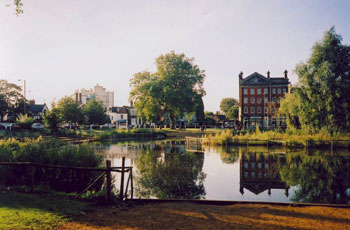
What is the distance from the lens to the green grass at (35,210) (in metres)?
6.86

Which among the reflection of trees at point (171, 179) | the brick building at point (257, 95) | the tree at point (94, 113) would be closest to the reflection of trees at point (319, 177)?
the reflection of trees at point (171, 179)

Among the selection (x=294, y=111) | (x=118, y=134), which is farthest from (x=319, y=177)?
(x=118, y=134)

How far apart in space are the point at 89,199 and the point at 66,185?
8.56 ft

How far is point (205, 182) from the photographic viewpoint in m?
13.9

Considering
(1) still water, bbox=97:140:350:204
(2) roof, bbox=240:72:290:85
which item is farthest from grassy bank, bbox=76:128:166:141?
(2) roof, bbox=240:72:290:85

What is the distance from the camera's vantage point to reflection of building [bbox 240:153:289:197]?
12984mm

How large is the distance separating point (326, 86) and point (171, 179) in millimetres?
23399

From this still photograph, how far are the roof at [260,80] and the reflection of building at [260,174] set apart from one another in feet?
168

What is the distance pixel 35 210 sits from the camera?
7.93 metres

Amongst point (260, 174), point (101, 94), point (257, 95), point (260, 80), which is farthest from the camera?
point (101, 94)

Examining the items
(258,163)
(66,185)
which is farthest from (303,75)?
(66,185)

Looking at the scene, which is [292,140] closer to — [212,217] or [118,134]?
[212,217]

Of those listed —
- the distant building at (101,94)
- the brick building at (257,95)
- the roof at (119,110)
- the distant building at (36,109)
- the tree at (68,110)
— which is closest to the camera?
the tree at (68,110)

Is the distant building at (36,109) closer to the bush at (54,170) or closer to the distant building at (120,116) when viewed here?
the distant building at (120,116)
